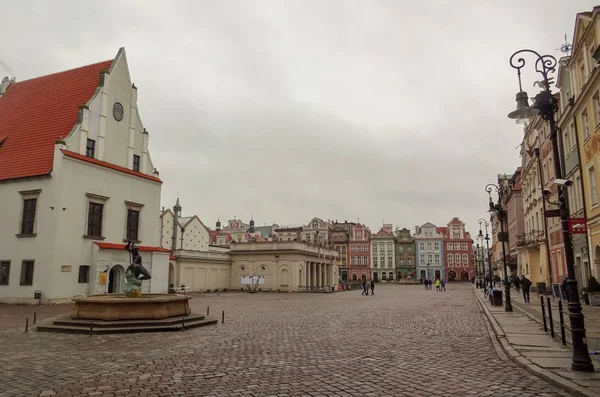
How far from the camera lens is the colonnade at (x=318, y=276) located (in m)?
63.7

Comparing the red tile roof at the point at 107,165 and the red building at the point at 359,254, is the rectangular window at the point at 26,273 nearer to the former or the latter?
the red tile roof at the point at 107,165

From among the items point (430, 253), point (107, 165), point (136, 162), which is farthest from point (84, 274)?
point (430, 253)

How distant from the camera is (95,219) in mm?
32875

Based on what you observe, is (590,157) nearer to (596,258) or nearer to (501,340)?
(596,258)

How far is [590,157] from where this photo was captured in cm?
2391

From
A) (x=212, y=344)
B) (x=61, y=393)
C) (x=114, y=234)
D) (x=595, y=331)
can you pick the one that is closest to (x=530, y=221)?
(x=595, y=331)

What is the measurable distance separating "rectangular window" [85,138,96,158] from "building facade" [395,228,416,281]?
88861 millimetres

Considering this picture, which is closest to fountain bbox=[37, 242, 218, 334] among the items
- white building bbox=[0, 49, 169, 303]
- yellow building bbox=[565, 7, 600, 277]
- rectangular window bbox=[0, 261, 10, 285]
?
white building bbox=[0, 49, 169, 303]

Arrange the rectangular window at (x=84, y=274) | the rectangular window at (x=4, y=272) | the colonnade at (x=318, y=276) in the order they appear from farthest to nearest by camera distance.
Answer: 1. the colonnade at (x=318, y=276)
2. the rectangular window at (x=84, y=274)
3. the rectangular window at (x=4, y=272)

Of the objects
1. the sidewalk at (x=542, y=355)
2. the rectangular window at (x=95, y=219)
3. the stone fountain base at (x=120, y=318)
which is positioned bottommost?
the sidewalk at (x=542, y=355)

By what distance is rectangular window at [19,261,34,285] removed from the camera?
2955cm

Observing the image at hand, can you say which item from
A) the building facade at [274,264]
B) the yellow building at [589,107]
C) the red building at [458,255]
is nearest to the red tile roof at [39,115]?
the building facade at [274,264]

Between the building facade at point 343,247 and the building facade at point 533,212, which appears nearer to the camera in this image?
the building facade at point 533,212

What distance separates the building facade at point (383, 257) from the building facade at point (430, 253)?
609cm
